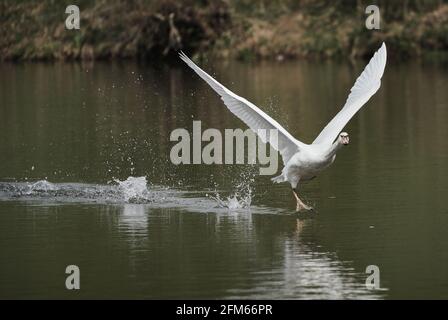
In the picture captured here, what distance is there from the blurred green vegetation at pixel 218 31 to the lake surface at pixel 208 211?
67.8ft

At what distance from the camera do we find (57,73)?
4825 centimetres

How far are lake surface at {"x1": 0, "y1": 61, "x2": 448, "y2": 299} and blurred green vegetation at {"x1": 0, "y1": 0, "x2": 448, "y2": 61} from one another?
20.7m

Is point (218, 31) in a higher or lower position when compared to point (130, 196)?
higher

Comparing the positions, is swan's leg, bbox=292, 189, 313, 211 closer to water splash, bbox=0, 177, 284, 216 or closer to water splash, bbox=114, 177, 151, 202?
water splash, bbox=0, 177, 284, 216

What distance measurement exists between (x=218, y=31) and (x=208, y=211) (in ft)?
127

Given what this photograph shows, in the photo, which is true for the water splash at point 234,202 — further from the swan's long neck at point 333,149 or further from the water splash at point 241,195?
the swan's long neck at point 333,149

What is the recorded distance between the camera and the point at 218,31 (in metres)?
57.0

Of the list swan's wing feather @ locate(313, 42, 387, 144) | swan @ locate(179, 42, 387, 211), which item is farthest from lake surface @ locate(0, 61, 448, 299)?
swan's wing feather @ locate(313, 42, 387, 144)

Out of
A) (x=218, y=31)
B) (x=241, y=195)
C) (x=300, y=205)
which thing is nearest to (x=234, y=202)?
(x=241, y=195)

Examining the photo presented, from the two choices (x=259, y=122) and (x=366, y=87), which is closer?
(x=259, y=122)

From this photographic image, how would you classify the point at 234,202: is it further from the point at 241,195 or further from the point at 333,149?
the point at 333,149
